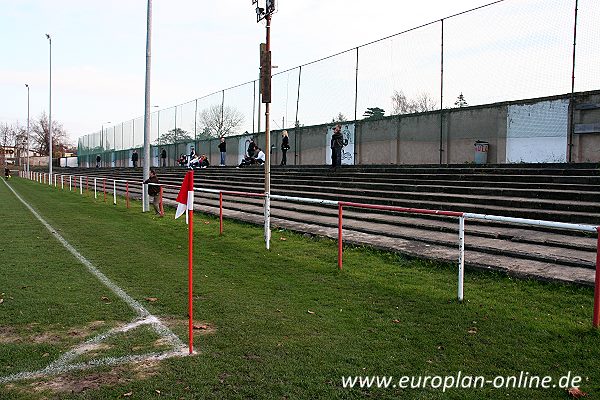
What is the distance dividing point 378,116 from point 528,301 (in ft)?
62.8

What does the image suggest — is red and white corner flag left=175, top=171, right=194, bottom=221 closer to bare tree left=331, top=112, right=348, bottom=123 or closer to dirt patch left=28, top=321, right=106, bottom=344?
dirt patch left=28, top=321, right=106, bottom=344

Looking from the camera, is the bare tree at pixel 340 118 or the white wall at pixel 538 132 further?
the bare tree at pixel 340 118

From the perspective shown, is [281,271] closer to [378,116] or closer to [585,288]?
[585,288]

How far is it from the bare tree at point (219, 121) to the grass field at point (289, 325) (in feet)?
109

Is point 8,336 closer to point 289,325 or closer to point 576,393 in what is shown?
point 289,325

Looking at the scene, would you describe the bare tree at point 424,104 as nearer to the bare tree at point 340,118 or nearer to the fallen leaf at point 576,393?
the bare tree at point 340,118

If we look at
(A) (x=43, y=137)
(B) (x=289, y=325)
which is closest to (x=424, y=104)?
(B) (x=289, y=325)

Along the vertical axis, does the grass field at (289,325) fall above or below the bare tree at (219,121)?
below

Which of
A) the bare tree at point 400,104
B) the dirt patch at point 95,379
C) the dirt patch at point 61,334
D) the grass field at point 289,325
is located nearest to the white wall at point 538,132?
the bare tree at point 400,104

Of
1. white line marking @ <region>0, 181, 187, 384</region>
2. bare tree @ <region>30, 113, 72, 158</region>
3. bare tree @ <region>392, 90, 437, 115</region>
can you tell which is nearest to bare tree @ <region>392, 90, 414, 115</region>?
bare tree @ <region>392, 90, 437, 115</region>

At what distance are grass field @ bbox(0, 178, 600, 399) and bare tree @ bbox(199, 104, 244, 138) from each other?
33.3 m

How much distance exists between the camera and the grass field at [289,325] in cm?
401

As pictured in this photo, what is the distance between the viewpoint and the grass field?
4008 mm

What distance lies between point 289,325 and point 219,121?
40399 mm
